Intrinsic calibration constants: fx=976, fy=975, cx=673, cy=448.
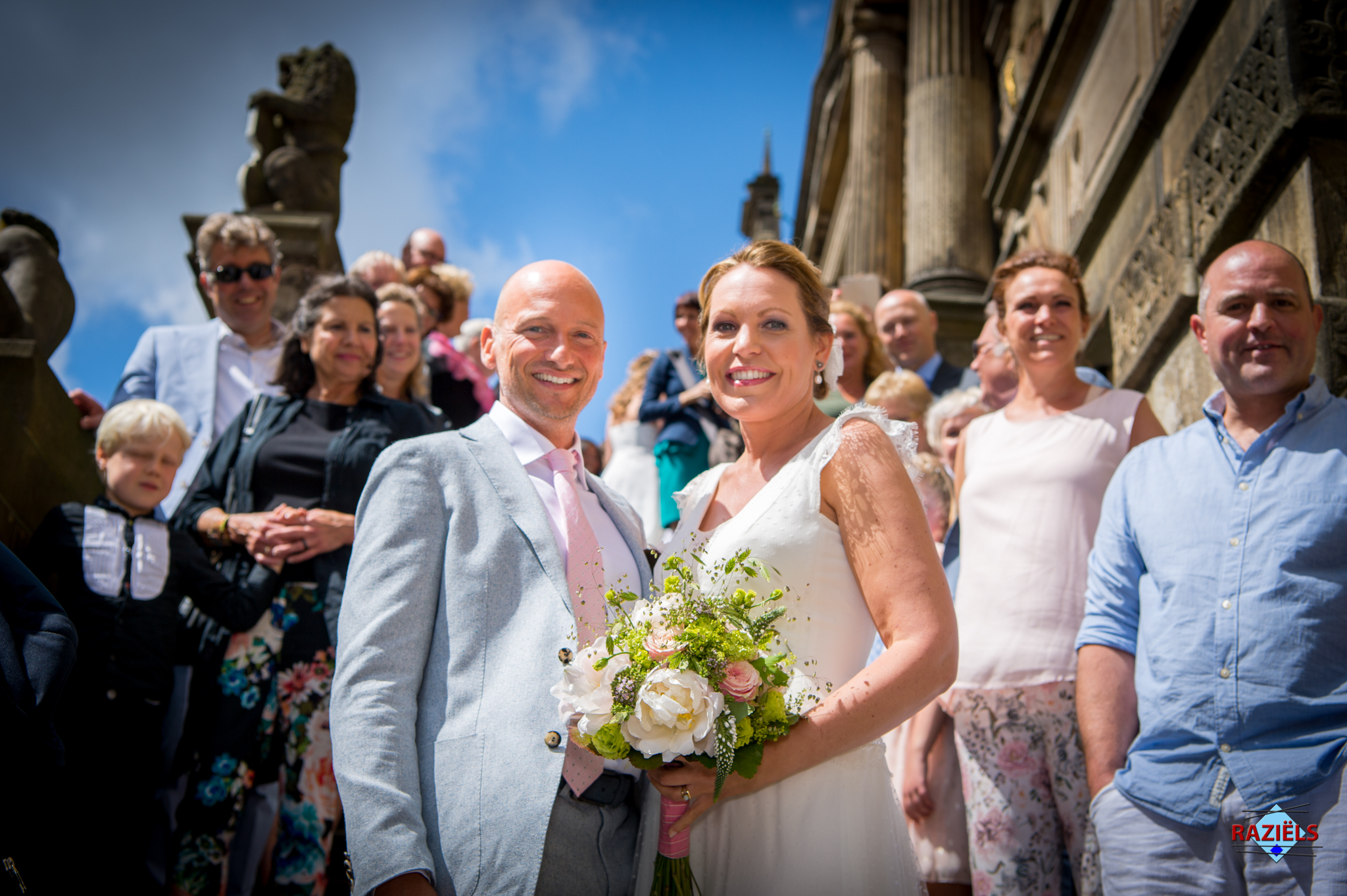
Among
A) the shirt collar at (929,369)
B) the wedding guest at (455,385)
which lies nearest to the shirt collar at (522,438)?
the wedding guest at (455,385)

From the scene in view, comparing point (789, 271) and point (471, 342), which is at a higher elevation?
point (471, 342)

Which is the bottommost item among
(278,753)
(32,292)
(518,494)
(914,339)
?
(278,753)

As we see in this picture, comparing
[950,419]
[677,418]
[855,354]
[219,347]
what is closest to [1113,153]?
[855,354]

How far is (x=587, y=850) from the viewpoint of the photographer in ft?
7.50

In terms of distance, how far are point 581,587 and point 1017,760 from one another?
1.77m

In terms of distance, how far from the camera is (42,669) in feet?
7.78

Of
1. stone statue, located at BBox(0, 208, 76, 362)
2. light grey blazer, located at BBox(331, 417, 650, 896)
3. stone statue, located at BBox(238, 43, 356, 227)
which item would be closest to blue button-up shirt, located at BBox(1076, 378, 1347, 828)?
light grey blazer, located at BBox(331, 417, 650, 896)

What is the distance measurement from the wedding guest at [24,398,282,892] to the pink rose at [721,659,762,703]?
88.0 inches

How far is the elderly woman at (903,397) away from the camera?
5.40m

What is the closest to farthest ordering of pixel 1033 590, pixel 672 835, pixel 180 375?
pixel 672 835 < pixel 1033 590 < pixel 180 375

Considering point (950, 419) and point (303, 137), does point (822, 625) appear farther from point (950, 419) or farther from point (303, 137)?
point (303, 137)

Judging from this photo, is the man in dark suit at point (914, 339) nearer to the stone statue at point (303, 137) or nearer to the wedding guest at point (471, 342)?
the wedding guest at point (471, 342)

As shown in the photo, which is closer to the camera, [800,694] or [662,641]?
[662,641]

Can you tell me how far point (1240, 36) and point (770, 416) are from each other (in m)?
3.70
